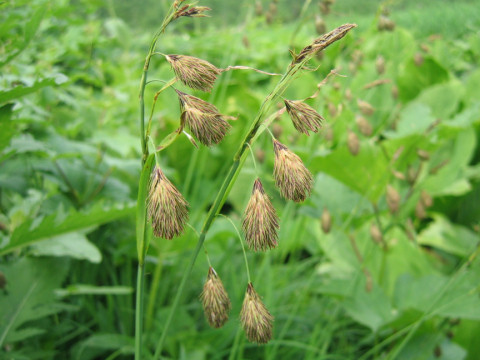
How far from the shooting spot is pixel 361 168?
5.06ft

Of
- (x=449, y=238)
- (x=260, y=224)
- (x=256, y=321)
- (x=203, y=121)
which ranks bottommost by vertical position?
(x=449, y=238)

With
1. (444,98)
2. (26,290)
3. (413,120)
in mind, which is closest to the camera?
(26,290)

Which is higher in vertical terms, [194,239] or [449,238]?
[194,239]

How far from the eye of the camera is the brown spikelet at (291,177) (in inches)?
22.7

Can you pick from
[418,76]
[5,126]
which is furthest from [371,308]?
[418,76]

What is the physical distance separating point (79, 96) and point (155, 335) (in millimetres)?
1043

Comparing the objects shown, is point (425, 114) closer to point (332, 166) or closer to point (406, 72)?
point (332, 166)

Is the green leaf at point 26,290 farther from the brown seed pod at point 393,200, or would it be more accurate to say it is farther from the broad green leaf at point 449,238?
the broad green leaf at point 449,238

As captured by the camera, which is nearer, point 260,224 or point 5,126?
point 260,224

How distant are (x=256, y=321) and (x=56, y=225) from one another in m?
0.57

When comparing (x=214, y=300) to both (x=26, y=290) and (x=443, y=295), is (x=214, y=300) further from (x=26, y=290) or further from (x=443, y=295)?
(x=443, y=295)

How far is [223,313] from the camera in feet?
2.24

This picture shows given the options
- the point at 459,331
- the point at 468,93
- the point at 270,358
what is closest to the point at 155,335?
the point at 270,358

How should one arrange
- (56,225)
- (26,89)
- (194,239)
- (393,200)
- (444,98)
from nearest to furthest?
(26,89) < (56,225) < (393,200) < (194,239) < (444,98)
